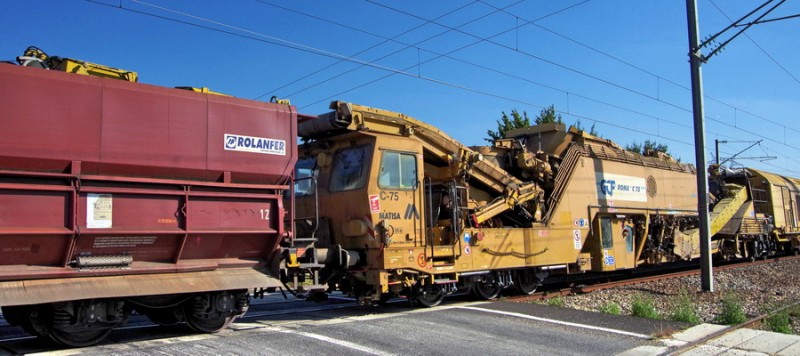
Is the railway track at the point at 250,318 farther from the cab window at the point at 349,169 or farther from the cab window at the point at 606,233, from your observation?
the cab window at the point at 349,169

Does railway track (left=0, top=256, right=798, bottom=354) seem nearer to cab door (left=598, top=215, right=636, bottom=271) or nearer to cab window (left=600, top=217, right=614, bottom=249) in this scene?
cab door (left=598, top=215, right=636, bottom=271)

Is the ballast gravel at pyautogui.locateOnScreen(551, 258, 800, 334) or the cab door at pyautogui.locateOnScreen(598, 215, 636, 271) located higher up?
the cab door at pyautogui.locateOnScreen(598, 215, 636, 271)

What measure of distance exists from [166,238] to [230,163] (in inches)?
47.9

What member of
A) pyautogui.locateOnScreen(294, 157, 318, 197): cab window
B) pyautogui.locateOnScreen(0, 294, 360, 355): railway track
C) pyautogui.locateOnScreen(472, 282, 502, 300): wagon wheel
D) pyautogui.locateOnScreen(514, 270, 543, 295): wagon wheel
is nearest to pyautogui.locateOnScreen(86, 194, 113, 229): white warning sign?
pyautogui.locateOnScreen(0, 294, 360, 355): railway track

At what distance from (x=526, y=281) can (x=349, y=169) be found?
17.0 feet

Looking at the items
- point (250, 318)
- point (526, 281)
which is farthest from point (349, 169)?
point (526, 281)

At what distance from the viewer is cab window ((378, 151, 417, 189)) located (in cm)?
977

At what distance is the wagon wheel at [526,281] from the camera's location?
12688mm

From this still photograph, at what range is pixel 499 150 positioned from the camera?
Result: 13234mm

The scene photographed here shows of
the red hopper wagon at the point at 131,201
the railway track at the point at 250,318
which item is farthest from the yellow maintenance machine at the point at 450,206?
the red hopper wagon at the point at 131,201

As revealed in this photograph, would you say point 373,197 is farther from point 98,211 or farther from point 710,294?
point 710,294

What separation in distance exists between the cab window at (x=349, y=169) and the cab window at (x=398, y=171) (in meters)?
0.33

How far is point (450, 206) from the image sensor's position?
35.0ft

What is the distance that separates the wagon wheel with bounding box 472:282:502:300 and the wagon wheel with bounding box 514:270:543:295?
91cm
